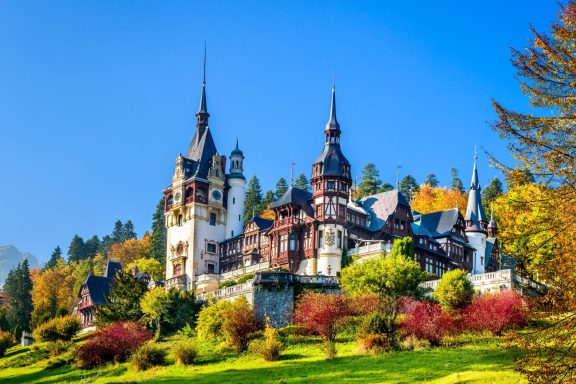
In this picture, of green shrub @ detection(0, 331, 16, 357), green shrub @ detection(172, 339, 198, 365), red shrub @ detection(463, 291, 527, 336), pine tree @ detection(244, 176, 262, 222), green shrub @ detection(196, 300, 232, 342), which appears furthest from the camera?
pine tree @ detection(244, 176, 262, 222)

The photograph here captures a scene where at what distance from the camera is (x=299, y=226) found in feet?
255

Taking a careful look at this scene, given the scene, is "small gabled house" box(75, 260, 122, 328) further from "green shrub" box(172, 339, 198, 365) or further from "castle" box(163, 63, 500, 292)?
"green shrub" box(172, 339, 198, 365)

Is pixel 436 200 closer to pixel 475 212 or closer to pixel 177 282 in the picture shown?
pixel 475 212

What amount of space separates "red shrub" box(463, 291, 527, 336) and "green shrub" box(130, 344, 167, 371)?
64.5 feet

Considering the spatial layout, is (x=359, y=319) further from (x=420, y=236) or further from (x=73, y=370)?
(x=420, y=236)

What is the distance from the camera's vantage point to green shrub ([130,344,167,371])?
5619cm

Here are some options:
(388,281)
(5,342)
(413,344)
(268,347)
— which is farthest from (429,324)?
(5,342)

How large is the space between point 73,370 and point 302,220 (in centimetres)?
2472

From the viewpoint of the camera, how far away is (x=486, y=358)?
44.3 m

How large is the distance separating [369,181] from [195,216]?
49.8 meters

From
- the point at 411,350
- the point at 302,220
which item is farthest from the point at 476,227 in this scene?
the point at 411,350

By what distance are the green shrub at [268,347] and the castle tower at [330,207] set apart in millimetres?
20639

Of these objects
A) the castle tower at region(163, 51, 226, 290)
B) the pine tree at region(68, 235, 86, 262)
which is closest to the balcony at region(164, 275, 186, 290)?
the castle tower at region(163, 51, 226, 290)

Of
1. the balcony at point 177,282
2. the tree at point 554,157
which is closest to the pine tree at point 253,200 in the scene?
the balcony at point 177,282
